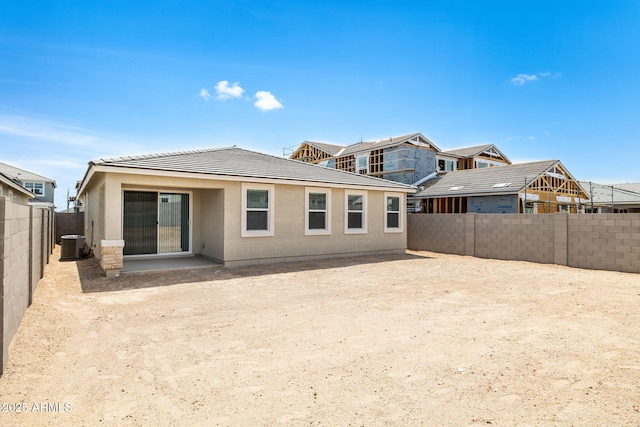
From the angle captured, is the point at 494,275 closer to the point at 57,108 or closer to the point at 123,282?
the point at 123,282

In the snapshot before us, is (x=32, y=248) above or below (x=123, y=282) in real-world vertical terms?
above

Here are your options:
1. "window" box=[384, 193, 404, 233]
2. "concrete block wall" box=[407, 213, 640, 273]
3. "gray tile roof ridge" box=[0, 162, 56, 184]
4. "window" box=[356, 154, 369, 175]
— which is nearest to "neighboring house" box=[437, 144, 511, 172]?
"window" box=[356, 154, 369, 175]

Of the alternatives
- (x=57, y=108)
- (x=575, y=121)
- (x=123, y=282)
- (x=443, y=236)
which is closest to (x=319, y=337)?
(x=123, y=282)

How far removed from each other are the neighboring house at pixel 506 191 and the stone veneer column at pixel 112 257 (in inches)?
720

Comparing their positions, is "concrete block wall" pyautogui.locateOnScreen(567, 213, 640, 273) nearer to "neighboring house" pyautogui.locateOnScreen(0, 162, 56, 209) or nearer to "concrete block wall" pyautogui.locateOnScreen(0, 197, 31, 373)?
"concrete block wall" pyautogui.locateOnScreen(0, 197, 31, 373)

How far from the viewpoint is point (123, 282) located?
8.48 m

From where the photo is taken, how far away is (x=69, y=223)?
19281 millimetres

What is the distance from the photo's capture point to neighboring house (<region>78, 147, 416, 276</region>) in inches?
382

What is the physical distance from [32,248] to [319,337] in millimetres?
5515

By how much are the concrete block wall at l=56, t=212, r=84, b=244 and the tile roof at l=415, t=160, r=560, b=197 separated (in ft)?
68.0

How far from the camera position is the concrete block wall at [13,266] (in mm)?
3594

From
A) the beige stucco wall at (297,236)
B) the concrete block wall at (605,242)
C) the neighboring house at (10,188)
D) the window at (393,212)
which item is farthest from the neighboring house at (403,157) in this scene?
the neighboring house at (10,188)

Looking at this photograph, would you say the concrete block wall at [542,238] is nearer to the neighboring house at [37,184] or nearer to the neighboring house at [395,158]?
the neighboring house at [395,158]

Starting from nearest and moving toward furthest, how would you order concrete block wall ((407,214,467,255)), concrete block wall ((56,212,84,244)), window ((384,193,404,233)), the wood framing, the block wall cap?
the block wall cap, window ((384,193,404,233)), concrete block wall ((407,214,467,255)), concrete block wall ((56,212,84,244)), the wood framing
